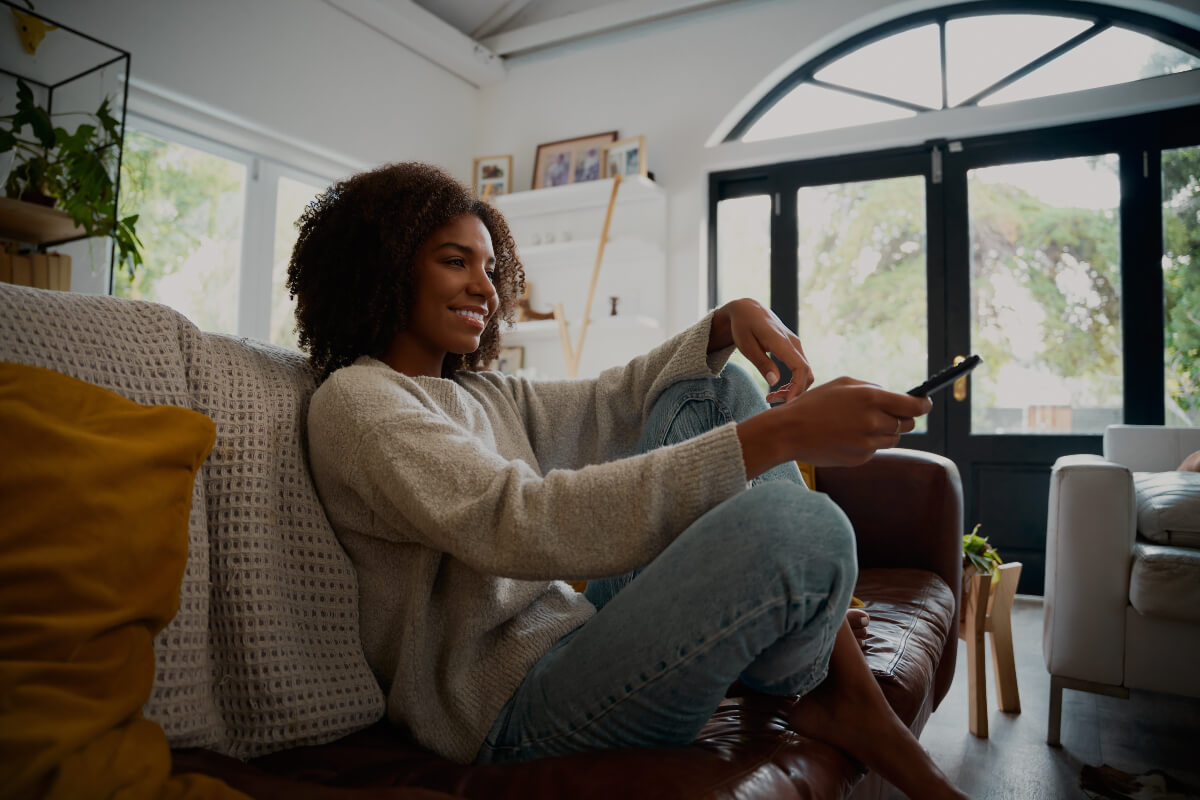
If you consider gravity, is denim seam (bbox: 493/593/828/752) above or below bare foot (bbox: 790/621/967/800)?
above

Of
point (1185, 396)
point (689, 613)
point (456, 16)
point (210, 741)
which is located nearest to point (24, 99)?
point (456, 16)

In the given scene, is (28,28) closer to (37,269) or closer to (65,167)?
(65,167)

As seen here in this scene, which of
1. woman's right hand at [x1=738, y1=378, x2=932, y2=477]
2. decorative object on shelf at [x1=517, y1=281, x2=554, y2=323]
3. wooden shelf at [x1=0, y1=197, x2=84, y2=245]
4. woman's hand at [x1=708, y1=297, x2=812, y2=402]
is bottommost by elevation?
woman's right hand at [x1=738, y1=378, x2=932, y2=477]

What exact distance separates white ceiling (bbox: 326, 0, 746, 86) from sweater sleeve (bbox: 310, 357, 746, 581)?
13.5 ft

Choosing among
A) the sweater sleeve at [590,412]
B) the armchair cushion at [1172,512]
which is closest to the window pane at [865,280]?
the armchair cushion at [1172,512]

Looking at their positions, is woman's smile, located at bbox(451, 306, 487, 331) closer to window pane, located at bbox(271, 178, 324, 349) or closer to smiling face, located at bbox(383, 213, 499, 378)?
smiling face, located at bbox(383, 213, 499, 378)

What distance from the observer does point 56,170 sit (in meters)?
2.81

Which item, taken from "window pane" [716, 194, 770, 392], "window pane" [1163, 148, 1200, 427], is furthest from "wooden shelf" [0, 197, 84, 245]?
"window pane" [1163, 148, 1200, 427]

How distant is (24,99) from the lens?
9.47ft

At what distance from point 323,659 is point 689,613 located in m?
0.46

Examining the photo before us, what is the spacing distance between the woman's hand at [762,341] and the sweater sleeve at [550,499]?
0.39m

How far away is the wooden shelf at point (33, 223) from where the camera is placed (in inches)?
106

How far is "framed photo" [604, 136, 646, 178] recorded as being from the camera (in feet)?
14.7

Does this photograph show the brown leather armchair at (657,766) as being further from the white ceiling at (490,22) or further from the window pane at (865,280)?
the white ceiling at (490,22)
